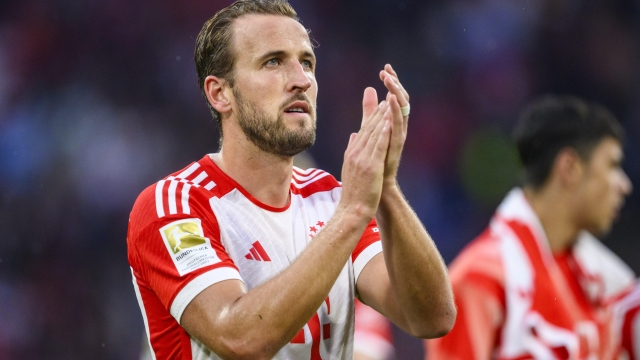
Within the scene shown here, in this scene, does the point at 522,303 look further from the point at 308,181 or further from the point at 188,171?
the point at 188,171

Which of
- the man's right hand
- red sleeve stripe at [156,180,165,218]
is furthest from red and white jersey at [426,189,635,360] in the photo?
red sleeve stripe at [156,180,165,218]

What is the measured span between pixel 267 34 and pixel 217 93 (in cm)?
32

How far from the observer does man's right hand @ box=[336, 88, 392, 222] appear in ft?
7.23

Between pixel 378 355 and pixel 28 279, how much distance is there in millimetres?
3805

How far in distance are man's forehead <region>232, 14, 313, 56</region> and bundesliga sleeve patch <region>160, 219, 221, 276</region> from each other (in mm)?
705

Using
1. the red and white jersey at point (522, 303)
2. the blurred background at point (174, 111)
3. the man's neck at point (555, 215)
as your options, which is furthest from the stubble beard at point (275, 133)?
the blurred background at point (174, 111)

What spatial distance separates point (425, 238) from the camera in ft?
7.84

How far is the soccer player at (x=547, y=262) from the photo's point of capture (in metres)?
3.31

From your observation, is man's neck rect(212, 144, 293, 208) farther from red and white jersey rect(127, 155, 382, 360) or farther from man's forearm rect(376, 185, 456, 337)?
man's forearm rect(376, 185, 456, 337)

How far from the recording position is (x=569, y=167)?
398cm

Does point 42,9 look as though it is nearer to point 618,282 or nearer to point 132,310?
point 132,310

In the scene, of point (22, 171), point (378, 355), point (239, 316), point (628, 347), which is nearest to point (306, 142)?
point (239, 316)

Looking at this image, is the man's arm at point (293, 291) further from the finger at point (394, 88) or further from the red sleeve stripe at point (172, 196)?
the red sleeve stripe at point (172, 196)

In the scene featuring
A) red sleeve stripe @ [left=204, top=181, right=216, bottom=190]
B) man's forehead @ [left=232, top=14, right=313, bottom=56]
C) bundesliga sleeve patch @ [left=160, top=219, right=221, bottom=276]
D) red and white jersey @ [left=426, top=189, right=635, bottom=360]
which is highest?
man's forehead @ [left=232, top=14, right=313, bottom=56]
